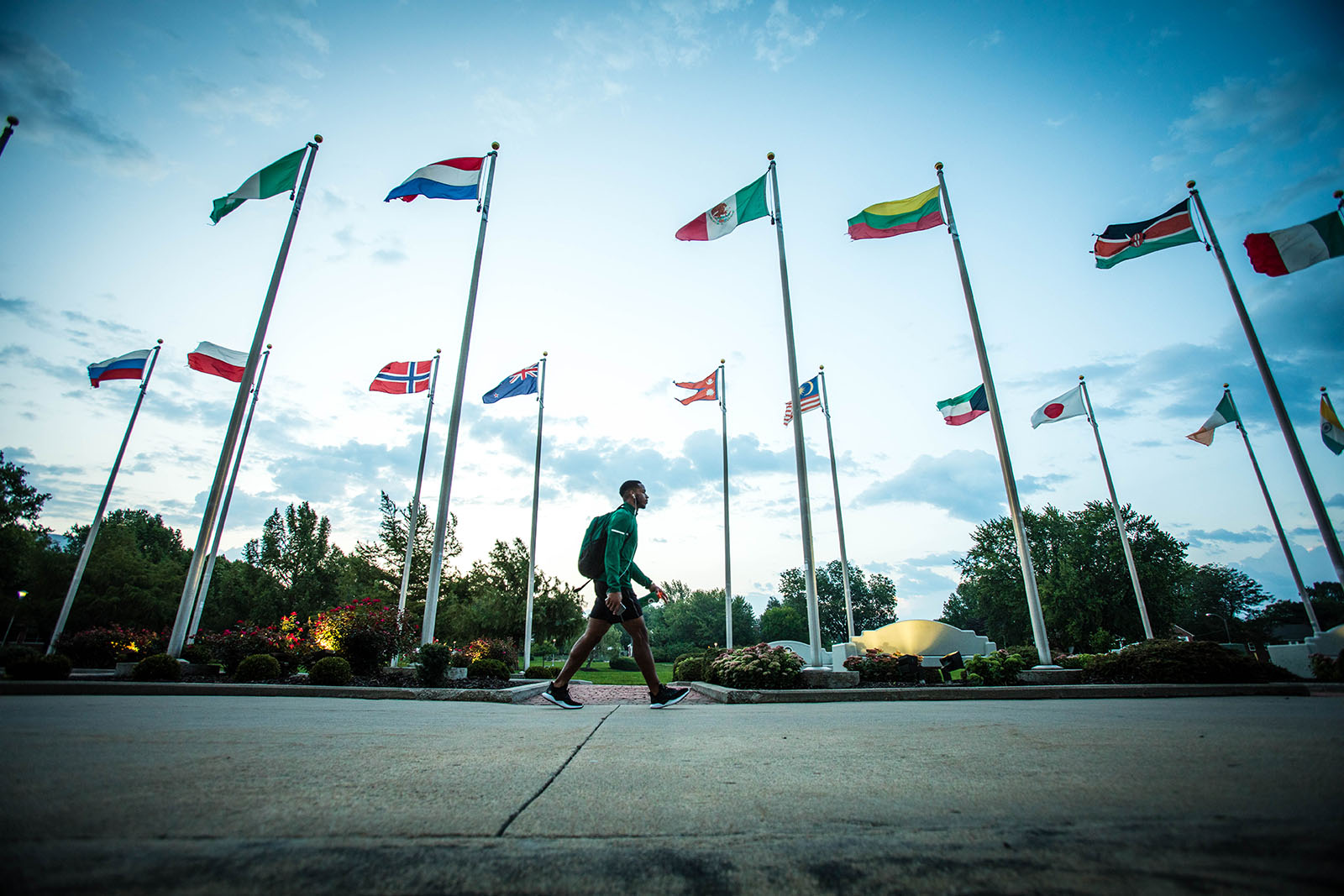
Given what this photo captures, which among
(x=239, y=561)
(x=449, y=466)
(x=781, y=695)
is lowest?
(x=781, y=695)

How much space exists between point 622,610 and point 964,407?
1302 centimetres

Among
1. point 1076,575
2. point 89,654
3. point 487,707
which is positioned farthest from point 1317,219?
point 1076,575

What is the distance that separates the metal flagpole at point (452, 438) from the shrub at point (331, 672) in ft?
4.52

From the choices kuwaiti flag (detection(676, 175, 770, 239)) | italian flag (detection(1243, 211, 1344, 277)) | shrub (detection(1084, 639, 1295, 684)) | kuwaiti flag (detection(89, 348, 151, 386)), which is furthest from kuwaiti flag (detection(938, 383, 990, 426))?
kuwaiti flag (detection(89, 348, 151, 386))

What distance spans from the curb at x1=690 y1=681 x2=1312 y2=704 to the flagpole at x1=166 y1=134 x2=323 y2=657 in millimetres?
10150

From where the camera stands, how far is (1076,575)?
39.0 metres

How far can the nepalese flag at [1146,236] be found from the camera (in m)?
11.9

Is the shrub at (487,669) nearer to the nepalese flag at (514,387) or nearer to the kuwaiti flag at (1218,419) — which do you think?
the nepalese flag at (514,387)

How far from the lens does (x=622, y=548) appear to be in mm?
5973

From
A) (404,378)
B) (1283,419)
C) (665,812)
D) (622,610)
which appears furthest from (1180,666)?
(404,378)

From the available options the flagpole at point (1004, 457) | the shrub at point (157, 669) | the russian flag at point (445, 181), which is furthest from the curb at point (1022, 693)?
the russian flag at point (445, 181)

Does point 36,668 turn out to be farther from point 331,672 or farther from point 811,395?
point 811,395

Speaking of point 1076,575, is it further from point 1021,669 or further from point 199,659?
point 199,659

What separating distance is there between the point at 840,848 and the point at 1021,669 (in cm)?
1146
